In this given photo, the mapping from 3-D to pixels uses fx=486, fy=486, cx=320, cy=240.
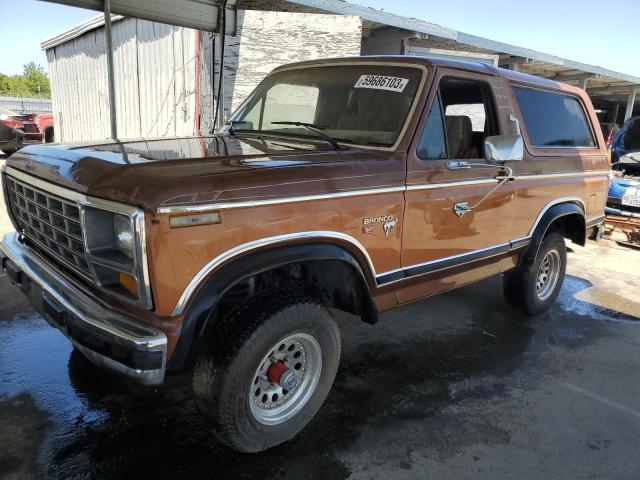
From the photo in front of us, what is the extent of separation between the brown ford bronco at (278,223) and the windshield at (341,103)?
0.04ft

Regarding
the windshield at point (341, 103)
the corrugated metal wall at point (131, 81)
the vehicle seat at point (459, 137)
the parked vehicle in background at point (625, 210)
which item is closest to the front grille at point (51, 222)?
the windshield at point (341, 103)

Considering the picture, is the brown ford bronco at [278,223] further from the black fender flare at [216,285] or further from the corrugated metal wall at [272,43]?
the corrugated metal wall at [272,43]

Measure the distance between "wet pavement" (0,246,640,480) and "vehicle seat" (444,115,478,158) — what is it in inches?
62.0

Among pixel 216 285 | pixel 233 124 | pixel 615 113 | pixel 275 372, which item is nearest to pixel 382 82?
pixel 233 124

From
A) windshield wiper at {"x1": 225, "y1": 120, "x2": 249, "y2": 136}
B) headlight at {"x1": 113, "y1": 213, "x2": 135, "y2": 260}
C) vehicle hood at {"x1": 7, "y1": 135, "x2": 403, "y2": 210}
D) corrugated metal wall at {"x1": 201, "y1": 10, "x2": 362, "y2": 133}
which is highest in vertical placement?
corrugated metal wall at {"x1": 201, "y1": 10, "x2": 362, "y2": 133}

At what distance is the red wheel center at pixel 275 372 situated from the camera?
258 cm

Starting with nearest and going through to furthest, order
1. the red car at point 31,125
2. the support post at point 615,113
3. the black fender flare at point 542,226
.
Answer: the black fender flare at point 542,226 → the red car at point 31,125 → the support post at point 615,113

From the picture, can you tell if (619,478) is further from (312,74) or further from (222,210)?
(312,74)

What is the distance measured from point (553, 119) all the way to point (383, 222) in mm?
2524

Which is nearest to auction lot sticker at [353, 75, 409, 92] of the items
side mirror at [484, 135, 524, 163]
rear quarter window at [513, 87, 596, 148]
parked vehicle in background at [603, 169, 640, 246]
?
side mirror at [484, 135, 524, 163]

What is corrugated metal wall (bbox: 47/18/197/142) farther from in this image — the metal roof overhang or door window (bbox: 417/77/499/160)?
door window (bbox: 417/77/499/160)

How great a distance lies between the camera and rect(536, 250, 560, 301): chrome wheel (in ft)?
15.8

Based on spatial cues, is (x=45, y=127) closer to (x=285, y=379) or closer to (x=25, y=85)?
(x=285, y=379)

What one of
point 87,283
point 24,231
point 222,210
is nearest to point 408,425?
point 222,210
